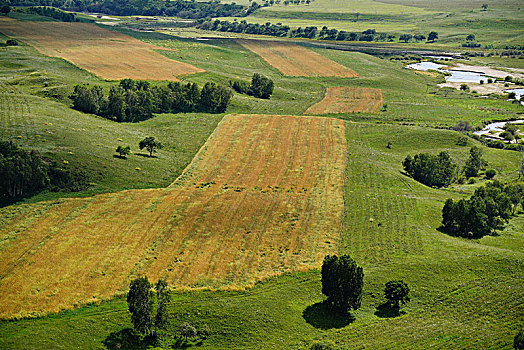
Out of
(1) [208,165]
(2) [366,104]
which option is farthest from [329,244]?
(2) [366,104]

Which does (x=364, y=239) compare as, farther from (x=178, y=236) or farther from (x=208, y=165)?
(x=208, y=165)

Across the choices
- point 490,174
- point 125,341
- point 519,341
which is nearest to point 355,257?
point 519,341

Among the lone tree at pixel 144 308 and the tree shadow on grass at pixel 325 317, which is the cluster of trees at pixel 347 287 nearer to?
the tree shadow on grass at pixel 325 317

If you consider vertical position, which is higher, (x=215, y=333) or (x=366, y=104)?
(x=366, y=104)

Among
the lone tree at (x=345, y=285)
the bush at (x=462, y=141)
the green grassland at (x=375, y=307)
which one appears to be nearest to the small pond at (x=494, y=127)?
the bush at (x=462, y=141)

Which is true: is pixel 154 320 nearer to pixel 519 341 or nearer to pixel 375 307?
pixel 375 307

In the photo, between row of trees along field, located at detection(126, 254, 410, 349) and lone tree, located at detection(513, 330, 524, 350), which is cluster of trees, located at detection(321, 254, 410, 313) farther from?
lone tree, located at detection(513, 330, 524, 350)

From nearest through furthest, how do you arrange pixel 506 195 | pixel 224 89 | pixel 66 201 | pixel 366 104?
pixel 66 201, pixel 506 195, pixel 224 89, pixel 366 104

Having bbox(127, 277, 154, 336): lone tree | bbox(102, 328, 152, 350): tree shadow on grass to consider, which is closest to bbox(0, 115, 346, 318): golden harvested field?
bbox(102, 328, 152, 350): tree shadow on grass
